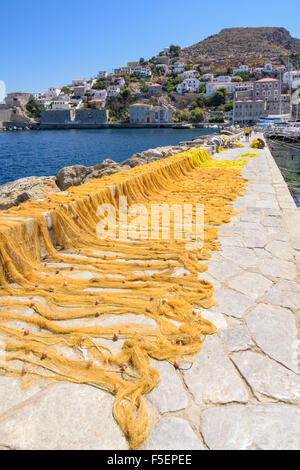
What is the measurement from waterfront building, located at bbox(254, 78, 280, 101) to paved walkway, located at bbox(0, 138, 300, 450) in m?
113

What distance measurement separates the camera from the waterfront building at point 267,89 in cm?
10038

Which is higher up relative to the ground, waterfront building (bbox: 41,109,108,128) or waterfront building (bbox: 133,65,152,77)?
waterfront building (bbox: 133,65,152,77)

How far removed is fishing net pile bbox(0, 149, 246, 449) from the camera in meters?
1.95

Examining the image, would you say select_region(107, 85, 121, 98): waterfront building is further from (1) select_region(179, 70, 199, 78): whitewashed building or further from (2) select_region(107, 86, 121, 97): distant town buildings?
(1) select_region(179, 70, 199, 78): whitewashed building

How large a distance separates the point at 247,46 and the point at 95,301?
21775 cm

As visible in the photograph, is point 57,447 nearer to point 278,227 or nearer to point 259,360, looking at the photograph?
point 259,360

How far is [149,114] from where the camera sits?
106500 mm

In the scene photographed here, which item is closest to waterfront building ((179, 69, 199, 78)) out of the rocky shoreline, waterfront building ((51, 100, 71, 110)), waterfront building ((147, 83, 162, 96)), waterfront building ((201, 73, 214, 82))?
waterfront building ((201, 73, 214, 82))

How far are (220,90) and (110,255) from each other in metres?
126

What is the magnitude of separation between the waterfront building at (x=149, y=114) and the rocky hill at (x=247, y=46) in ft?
286

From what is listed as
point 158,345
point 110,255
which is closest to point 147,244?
point 110,255

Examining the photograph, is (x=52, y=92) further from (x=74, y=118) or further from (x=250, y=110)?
(x=250, y=110)

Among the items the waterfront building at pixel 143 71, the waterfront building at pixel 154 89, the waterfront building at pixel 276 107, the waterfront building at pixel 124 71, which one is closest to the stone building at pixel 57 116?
the waterfront building at pixel 154 89

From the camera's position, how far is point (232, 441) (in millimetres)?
1510
